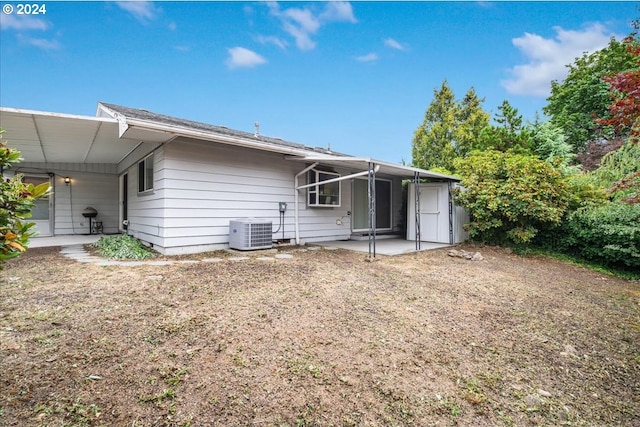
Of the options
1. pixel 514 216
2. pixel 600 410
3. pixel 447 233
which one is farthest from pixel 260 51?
pixel 600 410

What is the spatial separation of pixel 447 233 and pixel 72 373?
8533 millimetres

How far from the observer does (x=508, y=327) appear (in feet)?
9.57

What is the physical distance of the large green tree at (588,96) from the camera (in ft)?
44.2

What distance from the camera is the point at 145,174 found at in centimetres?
679

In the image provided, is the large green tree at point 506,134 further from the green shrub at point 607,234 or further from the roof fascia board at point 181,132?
the roof fascia board at point 181,132

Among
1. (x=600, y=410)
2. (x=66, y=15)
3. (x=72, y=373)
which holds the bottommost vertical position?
(x=600, y=410)

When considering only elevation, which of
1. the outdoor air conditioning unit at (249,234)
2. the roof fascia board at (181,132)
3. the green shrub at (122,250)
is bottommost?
the green shrub at (122,250)

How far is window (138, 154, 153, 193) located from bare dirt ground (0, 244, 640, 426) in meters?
2.89

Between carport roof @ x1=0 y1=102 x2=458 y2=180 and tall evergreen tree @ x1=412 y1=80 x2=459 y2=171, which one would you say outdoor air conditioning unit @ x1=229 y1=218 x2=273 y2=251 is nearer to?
carport roof @ x1=0 y1=102 x2=458 y2=180

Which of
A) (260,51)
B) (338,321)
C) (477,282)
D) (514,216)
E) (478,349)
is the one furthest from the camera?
(260,51)

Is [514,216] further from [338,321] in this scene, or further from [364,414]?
Result: [364,414]

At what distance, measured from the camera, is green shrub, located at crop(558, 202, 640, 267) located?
5878 mm

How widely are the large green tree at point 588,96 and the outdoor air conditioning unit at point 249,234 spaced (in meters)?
14.0

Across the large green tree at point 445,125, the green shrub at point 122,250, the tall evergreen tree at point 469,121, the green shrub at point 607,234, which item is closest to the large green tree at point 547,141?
the green shrub at point 607,234
